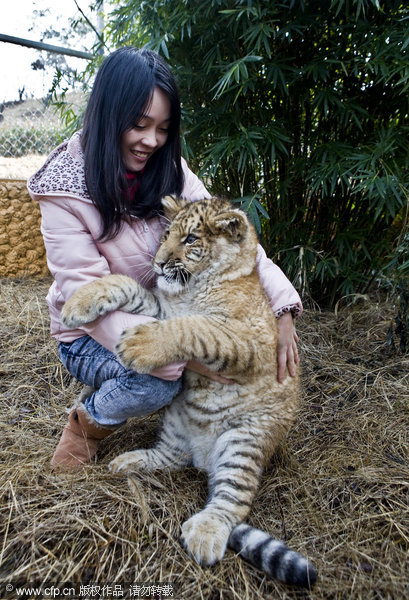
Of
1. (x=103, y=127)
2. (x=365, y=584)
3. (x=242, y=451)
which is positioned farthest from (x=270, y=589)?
(x=103, y=127)

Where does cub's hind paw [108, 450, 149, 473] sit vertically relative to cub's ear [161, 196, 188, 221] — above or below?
below

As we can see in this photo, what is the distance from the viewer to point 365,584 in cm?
171

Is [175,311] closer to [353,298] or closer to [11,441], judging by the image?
[11,441]

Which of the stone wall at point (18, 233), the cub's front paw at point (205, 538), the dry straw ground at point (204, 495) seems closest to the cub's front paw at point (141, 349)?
the dry straw ground at point (204, 495)

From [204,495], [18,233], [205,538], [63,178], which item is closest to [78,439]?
[204,495]

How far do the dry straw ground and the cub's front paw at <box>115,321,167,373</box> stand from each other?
0.60 meters

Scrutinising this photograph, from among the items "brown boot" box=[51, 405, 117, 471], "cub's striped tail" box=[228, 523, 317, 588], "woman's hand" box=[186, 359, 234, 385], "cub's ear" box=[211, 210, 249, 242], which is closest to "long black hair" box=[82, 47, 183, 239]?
"cub's ear" box=[211, 210, 249, 242]

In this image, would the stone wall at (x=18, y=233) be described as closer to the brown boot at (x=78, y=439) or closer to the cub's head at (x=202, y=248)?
the cub's head at (x=202, y=248)

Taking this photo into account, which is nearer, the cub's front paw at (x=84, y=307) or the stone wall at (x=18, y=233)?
the cub's front paw at (x=84, y=307)

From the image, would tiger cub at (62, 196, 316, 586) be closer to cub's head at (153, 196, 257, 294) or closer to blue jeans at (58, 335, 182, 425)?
cub's head at (153, 196, 257, 294)

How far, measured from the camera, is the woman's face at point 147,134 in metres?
2.35

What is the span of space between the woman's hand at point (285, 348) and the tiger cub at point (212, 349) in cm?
5

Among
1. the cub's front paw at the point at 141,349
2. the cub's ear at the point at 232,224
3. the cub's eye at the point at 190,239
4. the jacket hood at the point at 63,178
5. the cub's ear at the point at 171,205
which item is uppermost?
the jacket hood at the point at 63,178

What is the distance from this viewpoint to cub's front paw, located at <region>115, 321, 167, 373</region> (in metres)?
2.05
